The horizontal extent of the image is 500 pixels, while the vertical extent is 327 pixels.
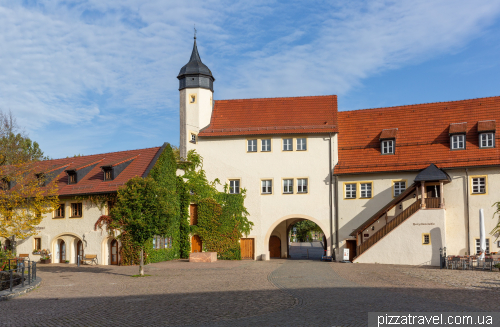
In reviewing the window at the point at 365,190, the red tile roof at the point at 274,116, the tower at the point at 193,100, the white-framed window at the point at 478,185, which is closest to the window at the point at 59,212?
the tower at the point at 193,100

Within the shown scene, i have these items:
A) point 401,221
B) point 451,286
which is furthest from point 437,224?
point 451,286

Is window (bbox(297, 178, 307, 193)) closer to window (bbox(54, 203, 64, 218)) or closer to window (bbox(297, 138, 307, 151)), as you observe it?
window (bbox(297, 138, 307, 151))

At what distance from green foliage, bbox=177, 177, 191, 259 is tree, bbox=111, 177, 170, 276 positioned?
34.5ft

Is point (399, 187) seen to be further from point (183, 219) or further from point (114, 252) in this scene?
point (114, 252)

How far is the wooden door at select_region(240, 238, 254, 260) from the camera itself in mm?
35375

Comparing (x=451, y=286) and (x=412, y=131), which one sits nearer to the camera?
(x=451, y=286)

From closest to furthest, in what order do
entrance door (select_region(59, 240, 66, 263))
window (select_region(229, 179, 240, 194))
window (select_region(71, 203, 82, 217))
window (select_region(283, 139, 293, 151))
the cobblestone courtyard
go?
the cobblestone courtyard, window (select_region(71, 203, 82, 217)), entrance door (select_region(59, 240, 66, 263)), window (select_region(283, 139, 293, 151)), window (select_region(229, 179, 240, 194))

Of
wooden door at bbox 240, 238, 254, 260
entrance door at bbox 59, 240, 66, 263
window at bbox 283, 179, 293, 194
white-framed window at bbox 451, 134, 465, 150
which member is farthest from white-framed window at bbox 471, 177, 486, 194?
entrance door at bbox 59, 240, 66, 263

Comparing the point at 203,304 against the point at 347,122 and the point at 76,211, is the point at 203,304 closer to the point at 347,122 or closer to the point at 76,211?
the point at 76,211

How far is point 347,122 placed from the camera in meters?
36.8

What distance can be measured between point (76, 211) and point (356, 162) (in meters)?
18.2

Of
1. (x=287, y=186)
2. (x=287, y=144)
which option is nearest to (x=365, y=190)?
(x=287, y=186)

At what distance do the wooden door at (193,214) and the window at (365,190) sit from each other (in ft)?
35.8

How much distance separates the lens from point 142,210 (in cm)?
2525
